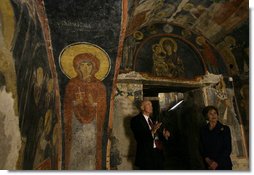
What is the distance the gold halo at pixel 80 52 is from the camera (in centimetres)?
386

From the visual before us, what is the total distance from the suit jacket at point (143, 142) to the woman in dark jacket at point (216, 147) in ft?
3.06

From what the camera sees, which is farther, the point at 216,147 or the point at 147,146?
the point at 216,147

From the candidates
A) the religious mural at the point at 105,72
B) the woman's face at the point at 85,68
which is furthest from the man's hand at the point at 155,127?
the woman's face at the point at 85,68

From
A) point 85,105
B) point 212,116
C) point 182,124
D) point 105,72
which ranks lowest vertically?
point 182,124

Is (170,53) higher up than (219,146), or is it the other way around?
(170,53)

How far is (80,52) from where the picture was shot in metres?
3.95

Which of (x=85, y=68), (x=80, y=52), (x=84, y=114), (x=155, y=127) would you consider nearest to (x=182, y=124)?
(x=155, y=127)

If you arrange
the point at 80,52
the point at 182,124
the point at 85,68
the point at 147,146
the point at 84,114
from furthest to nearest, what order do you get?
1. the point at 182,124
2. the point at 84,114
3. the point at 85,68
4. the point at 80,52
5. the point at 147,146

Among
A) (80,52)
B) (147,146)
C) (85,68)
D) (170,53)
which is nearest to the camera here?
(147,146)

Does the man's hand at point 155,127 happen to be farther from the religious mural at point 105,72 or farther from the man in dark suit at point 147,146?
the religious mural at point 105,72

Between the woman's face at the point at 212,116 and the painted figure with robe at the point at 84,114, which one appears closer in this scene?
the painted figure with robe at the point at 84,114

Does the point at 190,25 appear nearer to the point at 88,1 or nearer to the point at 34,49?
the point at 88,1

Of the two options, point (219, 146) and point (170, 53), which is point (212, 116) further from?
point (170, 53)

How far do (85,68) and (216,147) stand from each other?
2377mm
